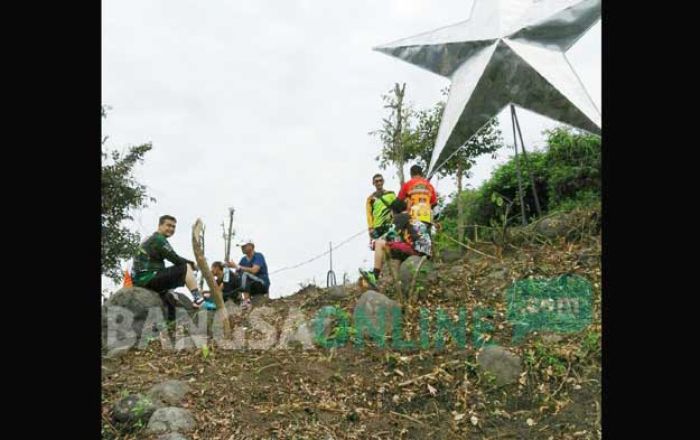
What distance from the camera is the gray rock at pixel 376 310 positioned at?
25.7 feet

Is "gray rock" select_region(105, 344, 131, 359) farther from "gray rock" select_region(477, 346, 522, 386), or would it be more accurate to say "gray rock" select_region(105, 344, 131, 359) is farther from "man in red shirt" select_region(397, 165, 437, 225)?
"gray rock" select_region(477, 346, 522, 386)

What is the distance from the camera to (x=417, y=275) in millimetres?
8727

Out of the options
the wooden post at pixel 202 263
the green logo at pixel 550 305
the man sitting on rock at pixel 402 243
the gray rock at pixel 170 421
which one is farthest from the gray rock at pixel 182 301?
the green logo at pixel 550 305

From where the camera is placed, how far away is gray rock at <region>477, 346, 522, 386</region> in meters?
6.80

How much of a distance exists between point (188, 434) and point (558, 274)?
503cm

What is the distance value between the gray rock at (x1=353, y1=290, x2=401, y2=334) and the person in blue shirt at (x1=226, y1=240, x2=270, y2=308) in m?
2.45

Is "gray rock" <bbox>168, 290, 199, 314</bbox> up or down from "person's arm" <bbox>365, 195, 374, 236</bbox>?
down

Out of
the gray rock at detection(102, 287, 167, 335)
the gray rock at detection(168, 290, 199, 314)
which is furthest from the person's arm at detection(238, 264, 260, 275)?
the gray rock at detection(102, 287, 167, 335)

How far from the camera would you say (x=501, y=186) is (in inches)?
548

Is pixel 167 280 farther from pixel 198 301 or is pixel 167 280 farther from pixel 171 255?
pixel 198 301

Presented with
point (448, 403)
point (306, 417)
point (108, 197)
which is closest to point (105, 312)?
point (306, 417)

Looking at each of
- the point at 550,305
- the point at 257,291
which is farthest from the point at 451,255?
the point at 257,291

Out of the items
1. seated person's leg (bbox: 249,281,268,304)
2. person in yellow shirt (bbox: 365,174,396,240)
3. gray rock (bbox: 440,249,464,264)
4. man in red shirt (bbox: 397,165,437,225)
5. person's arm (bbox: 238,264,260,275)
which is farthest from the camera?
gray rock (bbox: 440,249,464,264)

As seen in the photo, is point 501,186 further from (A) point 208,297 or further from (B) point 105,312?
(B) point 105,312
